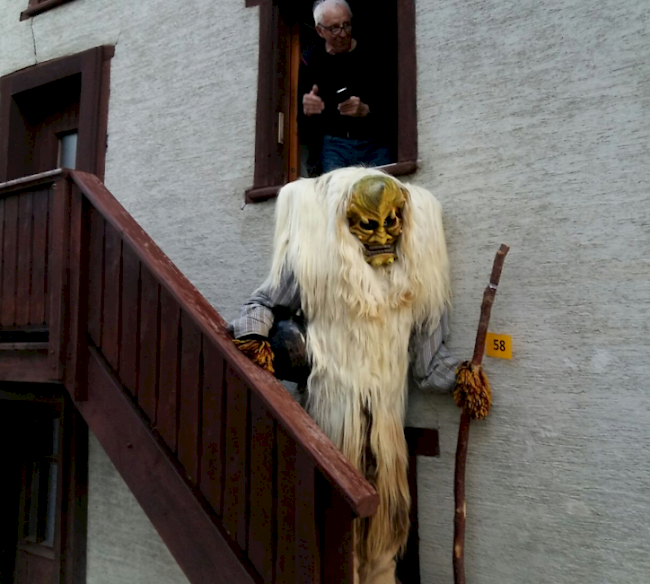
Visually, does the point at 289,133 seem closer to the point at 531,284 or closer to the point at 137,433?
the point at 531,284

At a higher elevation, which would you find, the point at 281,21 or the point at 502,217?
the point at 281,21

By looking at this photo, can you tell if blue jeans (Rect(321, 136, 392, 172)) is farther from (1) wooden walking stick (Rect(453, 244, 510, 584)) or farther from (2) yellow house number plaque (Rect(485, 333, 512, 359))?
(2) yellow house number plaque (Rect(485, 333, 512, 359))

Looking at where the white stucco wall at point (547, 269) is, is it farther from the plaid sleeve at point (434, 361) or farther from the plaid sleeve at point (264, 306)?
the plaid sleeve at point (264, 306)

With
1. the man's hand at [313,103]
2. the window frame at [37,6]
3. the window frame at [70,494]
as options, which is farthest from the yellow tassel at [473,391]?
the window frame at [37,6]

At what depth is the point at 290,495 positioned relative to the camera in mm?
1645

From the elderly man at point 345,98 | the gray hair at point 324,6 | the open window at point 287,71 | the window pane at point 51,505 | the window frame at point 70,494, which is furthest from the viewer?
the window pane at point 51,505

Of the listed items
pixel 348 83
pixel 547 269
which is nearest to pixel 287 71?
pixel 348 83

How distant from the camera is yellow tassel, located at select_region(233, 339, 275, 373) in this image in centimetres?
187

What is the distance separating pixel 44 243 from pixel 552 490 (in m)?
2.20

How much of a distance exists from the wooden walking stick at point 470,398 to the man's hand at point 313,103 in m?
1.18

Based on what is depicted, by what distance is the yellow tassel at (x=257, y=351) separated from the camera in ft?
6.14

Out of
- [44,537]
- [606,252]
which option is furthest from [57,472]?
[606,252]

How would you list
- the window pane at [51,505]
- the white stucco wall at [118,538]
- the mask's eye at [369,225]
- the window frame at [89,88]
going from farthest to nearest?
the window pane at [51,505]
the window frame at [89,88]
the white stucco wall at [118,538]
the mask's eye at [369,225]

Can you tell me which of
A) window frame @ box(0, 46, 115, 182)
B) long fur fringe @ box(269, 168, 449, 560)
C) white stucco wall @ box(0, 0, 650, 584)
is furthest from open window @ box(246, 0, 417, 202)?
window frame @ box(0, 46, 115, 182)
